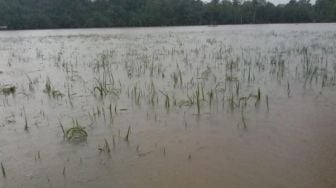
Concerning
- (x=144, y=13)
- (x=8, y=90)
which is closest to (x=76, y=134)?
(x=8, y=90)

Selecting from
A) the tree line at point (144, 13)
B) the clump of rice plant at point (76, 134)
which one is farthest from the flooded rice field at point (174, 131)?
the tree line at point (144, 13)

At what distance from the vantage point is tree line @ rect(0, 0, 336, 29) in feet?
152

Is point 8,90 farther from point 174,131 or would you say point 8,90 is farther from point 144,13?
point 144,13

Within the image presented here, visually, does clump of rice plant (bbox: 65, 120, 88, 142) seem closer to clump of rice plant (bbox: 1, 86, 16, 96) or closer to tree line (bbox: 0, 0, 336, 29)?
clump of rice plant (bbox: 1, 86, 16, 96)

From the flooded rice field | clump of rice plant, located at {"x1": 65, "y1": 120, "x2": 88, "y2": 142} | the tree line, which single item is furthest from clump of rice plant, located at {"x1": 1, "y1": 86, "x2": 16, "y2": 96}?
the tree line

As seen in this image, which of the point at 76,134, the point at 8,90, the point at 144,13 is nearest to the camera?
the point at 76,134

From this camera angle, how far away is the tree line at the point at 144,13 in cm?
4634

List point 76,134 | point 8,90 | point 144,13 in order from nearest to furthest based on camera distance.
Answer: point 76,134 < point 8,90 < point 144,13

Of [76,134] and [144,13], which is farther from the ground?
[144,13]

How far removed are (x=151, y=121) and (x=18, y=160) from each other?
61.9 inches

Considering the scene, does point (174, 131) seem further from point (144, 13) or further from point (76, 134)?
point (144, 13)

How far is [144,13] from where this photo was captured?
52.2 metres

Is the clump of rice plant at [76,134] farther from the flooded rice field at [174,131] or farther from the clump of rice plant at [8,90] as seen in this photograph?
the clump of rice plant at [8,90]

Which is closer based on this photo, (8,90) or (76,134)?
(76,134)
